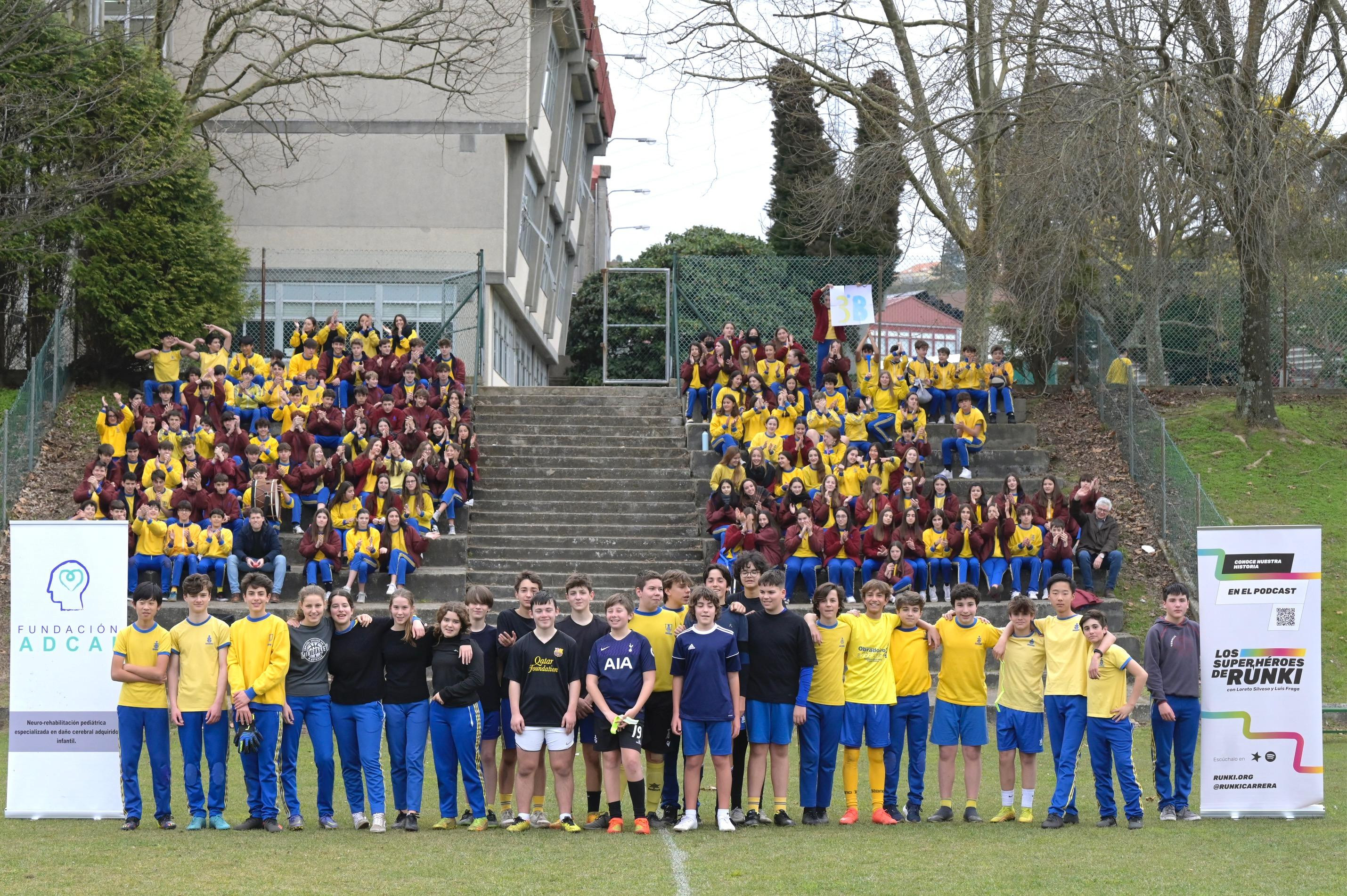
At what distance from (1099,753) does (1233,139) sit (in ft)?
38.6

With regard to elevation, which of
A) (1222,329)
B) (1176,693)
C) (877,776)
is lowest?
(877,776)

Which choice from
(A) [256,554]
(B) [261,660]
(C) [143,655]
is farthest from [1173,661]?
(A) [256,554]

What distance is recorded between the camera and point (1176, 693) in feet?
34.4

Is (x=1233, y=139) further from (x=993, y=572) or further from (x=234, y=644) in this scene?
(x=234, y=644)

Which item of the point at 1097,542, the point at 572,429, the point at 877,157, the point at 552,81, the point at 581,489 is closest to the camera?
the point at 1097,542

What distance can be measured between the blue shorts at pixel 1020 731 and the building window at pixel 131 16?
1854 centimetres

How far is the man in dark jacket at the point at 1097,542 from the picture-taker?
18078 millimetres

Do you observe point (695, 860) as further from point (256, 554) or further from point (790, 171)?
point (790, 171)

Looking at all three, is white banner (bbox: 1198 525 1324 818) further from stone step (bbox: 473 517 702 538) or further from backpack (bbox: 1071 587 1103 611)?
stone step (bbox: 473 517 702 538)

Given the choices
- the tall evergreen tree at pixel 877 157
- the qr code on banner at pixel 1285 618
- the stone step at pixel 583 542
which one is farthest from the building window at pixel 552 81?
the qr code on banner at pixel 1285 618

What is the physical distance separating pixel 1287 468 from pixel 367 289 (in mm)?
17223

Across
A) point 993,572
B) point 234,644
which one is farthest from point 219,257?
point 234,644

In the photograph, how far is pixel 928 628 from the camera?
1052cm

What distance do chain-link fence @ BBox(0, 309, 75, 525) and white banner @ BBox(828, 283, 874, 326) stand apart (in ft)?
40.1
